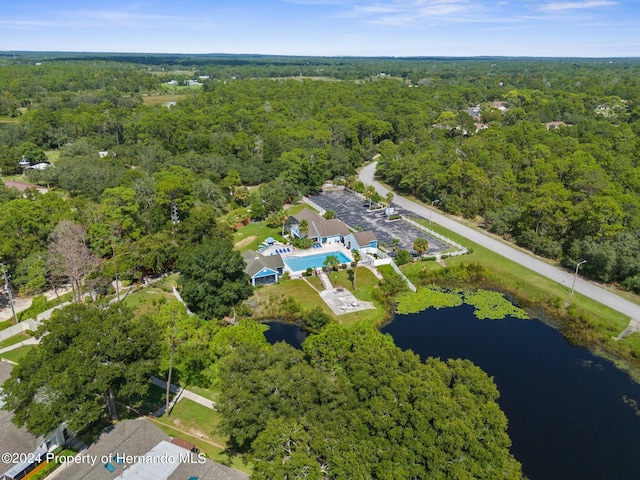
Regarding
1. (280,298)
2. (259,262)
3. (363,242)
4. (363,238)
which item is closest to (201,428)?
(280,298)

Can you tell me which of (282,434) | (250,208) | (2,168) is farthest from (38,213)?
(2,168)

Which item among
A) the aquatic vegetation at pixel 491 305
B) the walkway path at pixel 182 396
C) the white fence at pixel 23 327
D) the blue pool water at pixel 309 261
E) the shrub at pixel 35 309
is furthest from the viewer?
the blue pool water at pixel 309 261

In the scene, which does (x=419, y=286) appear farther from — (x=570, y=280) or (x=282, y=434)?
(x=282, y=434)

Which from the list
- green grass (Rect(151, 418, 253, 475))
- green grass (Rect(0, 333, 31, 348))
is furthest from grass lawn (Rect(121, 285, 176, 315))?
green grass (Rect(151, 418, 253, 475))

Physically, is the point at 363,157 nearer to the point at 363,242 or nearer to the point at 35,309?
→ the point at 363,242

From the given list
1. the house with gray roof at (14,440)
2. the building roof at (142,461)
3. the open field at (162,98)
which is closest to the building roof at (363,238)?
the building roof at (142,461)

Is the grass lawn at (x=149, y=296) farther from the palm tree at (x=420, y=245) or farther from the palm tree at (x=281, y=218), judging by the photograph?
the palm tree at (x=420, y=245)

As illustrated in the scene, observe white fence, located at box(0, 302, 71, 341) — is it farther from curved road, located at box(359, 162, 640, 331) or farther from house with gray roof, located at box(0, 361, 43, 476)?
curved road, located at box(359, 162, 640, 331)
